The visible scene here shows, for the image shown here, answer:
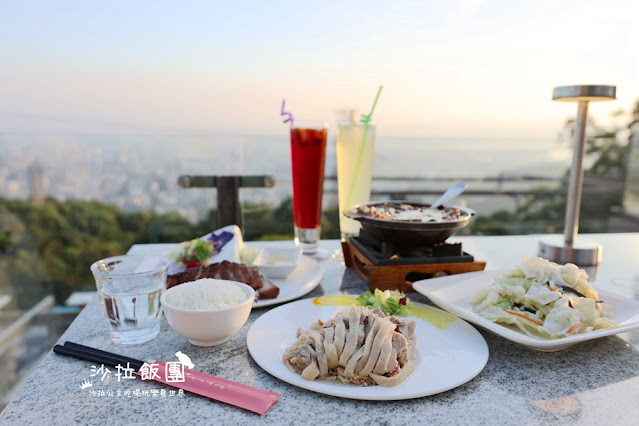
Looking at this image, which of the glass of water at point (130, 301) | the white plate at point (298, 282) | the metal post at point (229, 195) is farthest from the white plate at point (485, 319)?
the metal post at point (229, 195)

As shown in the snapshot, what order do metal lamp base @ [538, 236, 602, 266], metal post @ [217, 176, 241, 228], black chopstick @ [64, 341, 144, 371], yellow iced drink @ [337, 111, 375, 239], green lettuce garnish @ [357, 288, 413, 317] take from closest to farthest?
black chopstick @ [64, 341, 144, 371] < green lettuce garnish @ [357, 288, 413, 317] < metal lamp base @ [538, 236, 602, 266] < yellow iced drink @ [337, 111, 375, 239] < metal post @ [217, 176, 241, 228]

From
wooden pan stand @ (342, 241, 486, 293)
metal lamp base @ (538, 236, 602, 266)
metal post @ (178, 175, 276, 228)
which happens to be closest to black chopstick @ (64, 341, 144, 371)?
wooden pan stand @ (342, 241, 486, 293)

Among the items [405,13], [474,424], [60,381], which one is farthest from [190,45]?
[474,424]

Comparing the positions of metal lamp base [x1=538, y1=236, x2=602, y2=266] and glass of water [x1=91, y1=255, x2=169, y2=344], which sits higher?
glass of water [x1=91, y1=255, x2=169, y2=344]

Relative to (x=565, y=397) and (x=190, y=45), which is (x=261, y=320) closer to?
(x=565, y=397)

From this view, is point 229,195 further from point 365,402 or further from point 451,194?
point 365,402

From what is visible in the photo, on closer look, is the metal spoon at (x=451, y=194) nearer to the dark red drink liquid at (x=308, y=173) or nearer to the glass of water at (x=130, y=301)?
the dark red drink liquid at (x=308, y=173)

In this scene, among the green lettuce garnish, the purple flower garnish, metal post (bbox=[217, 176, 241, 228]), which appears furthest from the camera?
metal post (bbox=[217, 176, 241, 228])

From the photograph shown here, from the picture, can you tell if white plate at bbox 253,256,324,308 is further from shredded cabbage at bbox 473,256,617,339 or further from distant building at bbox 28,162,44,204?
distant building at bbox 28,162,44,204
